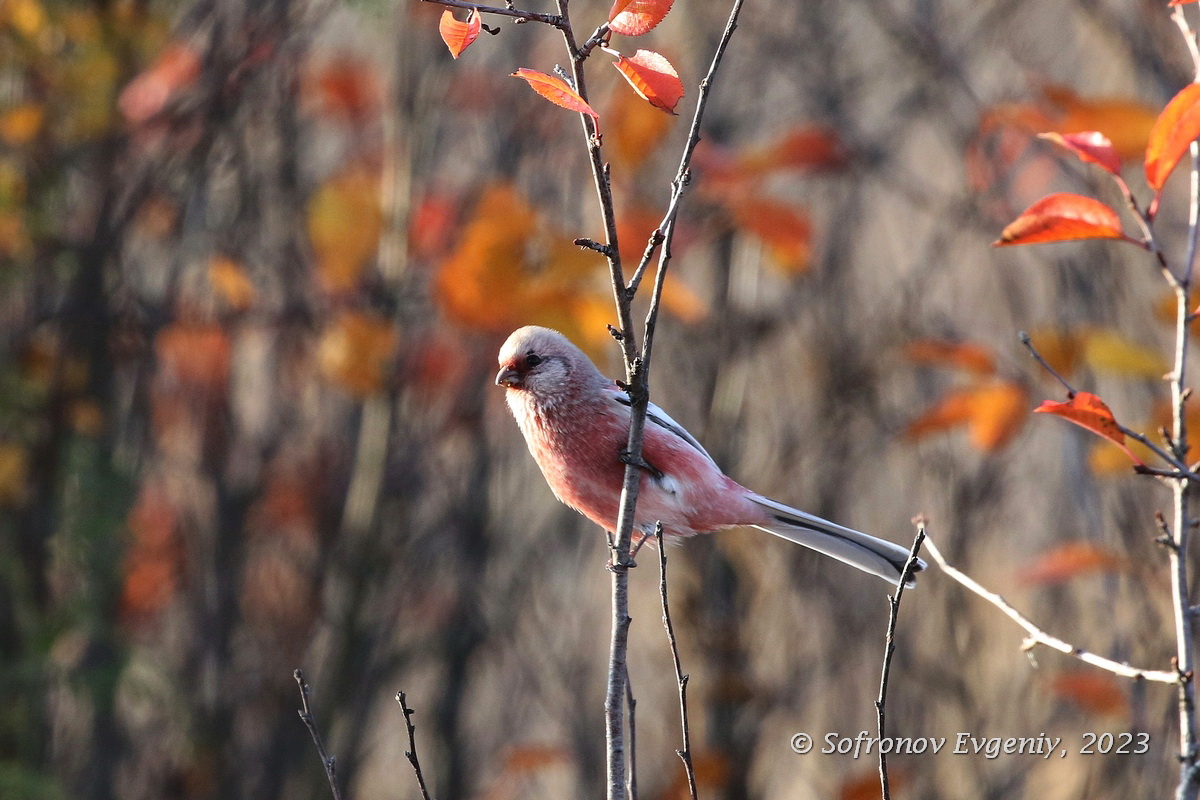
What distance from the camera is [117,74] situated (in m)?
4.12

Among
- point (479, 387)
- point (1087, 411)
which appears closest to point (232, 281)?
point (479, 387)

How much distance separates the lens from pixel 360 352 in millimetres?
4555

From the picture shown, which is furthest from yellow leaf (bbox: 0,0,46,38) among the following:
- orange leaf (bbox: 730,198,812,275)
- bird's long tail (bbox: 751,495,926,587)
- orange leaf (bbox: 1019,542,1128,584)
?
orange leaf (bbox: 1019,542,1128,584)

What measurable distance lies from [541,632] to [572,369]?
8.77 ft

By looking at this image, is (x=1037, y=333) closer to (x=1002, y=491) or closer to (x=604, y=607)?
(x=1002, y=491)

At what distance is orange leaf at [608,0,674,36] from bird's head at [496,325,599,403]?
49.0 inches

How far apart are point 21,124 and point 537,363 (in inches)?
90.8

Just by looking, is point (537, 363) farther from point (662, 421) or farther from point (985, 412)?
point (985, 412)

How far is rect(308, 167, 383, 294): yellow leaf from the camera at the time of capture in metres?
4.72

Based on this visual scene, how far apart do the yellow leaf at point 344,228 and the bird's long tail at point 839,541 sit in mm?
2366

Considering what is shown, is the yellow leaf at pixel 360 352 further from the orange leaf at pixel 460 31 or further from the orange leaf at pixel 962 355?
the orange leaf at pixel 460 31

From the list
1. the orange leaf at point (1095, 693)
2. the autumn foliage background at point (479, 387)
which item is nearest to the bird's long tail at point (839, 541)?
the autumn foliage background at point (479, 387)

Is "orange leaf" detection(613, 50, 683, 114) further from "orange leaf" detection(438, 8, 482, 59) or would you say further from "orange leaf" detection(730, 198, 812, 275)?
"orange leaf" detection(730, 198, 812, 275)

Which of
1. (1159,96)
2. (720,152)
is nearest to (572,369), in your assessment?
(720,152)
